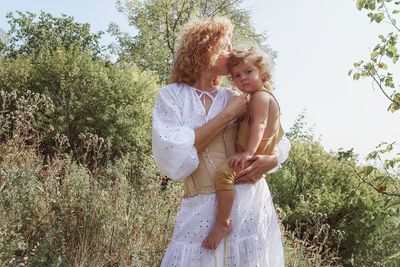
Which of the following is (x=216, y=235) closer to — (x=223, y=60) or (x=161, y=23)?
(x=223, y=60)

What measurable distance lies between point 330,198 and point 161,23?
489 inches

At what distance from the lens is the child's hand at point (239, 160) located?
1.93 metres

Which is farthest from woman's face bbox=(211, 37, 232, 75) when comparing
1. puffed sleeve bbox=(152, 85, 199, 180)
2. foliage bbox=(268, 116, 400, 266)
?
foliage bbox=(268, 116, 400, 266)

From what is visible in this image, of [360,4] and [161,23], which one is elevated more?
[161,23]

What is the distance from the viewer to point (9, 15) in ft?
63.6

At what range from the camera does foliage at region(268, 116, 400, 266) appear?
577 cm

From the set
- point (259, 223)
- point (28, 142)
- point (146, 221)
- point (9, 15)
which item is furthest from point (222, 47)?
point (9, 15)

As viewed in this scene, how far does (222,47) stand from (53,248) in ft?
8.08

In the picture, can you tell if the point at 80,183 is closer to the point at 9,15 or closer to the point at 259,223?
the point at 259,223

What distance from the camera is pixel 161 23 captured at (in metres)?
16.6

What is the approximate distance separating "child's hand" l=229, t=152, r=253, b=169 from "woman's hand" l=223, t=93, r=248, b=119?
0.20 m

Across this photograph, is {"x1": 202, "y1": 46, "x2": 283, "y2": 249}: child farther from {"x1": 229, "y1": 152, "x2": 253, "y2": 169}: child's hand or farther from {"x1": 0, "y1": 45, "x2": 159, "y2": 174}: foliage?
{"x1": 0, "y1": 45, "x2": 159, "y2": 174}: foliage

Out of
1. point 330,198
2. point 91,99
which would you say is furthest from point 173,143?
point 91,99

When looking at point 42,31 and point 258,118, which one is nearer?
point 258,118
